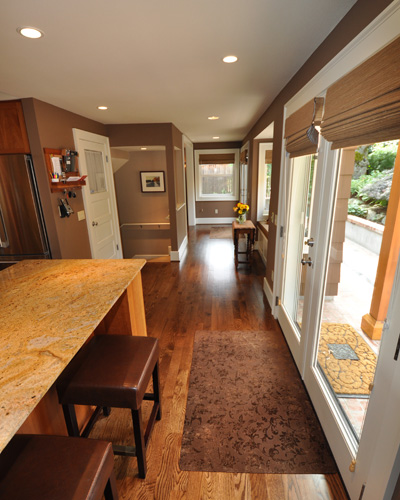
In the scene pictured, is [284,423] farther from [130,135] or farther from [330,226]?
[130,135]

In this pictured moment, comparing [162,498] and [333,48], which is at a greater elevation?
[333,48]

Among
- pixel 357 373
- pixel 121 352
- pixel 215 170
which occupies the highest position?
pixel 215 170

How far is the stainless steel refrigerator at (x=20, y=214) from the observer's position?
276 cm

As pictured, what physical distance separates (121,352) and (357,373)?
1354 mm

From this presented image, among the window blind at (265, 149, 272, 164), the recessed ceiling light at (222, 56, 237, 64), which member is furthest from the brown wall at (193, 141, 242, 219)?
the recessed ceiling light at (222, 56, 237, 64)

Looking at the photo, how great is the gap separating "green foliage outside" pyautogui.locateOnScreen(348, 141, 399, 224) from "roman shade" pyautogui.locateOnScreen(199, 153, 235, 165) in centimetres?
669

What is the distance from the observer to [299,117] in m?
2.00

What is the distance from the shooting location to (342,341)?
1.67 m

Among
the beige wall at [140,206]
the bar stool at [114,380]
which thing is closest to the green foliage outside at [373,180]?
the bar stool at [114,380]

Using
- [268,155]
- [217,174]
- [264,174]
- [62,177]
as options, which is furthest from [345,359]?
[217,174]

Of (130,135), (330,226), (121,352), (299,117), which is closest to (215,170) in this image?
(130,135)

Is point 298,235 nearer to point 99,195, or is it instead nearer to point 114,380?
point 114,380

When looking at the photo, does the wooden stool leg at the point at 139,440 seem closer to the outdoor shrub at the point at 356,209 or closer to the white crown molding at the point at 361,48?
the outdoor shrub at the point at 356,209

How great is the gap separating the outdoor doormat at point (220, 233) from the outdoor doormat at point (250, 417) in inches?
172
